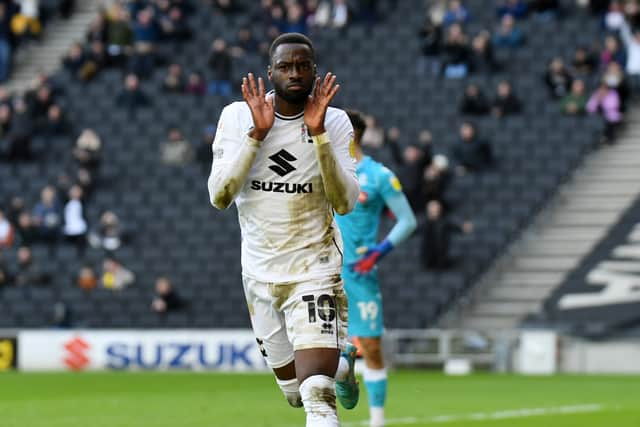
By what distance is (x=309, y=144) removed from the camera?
723cm

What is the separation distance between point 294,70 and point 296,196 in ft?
2.12

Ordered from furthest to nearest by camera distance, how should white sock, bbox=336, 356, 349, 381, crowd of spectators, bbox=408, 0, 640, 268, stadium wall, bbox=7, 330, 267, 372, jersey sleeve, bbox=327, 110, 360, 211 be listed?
crowd of spectators, bbox=408, 0, 640, 268 < stadium wall, bbox=7, 330, 267, 372 < white sock, bbox=336, 356, 349, 381 < jersey sleeve, bbox=327, 110, 360, 211

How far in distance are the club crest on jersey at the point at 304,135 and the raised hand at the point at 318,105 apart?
0.39ft

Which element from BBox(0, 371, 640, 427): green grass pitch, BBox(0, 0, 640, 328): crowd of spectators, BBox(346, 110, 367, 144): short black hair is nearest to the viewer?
BBox(346, 110, 367, 144): short black hair

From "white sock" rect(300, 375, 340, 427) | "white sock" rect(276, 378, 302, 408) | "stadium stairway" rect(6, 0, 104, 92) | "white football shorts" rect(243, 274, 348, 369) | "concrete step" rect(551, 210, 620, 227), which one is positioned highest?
"stadium stairway" rect(6, 0, 104, 92)

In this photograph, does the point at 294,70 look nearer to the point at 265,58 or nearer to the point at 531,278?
the point at 531,278

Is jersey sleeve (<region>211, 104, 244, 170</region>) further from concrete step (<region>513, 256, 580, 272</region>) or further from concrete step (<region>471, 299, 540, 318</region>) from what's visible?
concrete step (<region>513, 256, 580, 272</region>)

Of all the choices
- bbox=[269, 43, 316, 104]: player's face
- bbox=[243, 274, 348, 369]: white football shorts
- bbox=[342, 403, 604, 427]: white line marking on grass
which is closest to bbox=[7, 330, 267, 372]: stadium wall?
bbox=[342, 403, 604, 427]: white line marking on grass

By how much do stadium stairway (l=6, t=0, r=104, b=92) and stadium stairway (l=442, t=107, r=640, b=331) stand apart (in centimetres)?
1217

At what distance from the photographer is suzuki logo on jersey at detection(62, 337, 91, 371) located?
2306cm

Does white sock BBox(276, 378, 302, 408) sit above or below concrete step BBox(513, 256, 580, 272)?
above

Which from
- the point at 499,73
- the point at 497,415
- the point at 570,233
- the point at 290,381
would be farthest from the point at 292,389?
the point at 499,73

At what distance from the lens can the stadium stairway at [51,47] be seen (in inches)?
1230

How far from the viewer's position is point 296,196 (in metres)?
7.25
